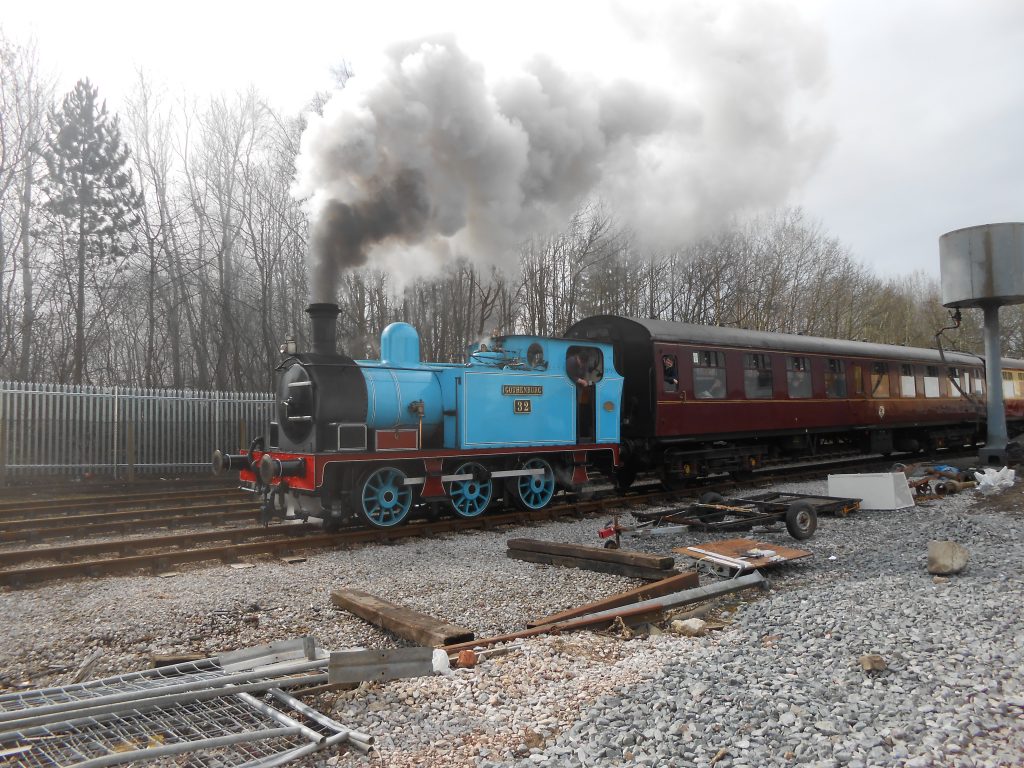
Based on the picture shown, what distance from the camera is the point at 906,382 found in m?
17.7

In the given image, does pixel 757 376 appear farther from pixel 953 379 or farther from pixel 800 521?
pixel 953 379

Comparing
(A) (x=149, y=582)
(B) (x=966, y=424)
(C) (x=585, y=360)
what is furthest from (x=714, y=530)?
(B) (x=966, y=424)

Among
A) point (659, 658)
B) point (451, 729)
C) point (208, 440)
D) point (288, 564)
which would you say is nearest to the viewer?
Result: point (451, 729)

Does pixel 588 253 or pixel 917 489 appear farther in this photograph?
pixel 588 253

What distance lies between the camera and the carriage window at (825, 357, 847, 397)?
1515cm

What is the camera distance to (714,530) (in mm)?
7875

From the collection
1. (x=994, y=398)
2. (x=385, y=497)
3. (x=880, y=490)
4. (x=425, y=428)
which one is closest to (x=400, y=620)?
(x=385, y=497)

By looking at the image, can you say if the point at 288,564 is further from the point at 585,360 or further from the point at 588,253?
the point at 588,253

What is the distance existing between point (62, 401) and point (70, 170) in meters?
10.3

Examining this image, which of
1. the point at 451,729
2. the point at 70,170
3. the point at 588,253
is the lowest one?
the point at 451,729

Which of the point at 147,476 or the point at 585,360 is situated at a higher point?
the point at 585,360

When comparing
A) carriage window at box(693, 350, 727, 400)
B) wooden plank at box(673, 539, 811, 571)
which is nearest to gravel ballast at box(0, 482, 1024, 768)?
wooden plank at box(673, 539, 811, 571)

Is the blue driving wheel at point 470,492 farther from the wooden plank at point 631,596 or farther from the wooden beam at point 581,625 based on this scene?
the wooden beam at point 581,625

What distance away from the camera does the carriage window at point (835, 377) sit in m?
15.1
